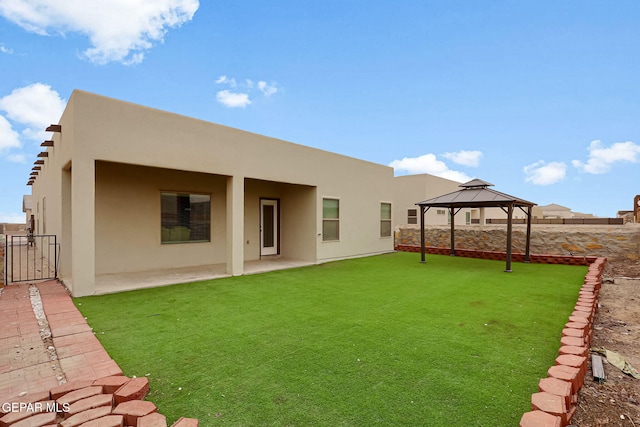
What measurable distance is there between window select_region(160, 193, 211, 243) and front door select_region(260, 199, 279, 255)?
1973mm

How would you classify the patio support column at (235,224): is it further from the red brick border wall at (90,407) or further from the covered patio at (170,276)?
the red brick border wall at (90,407)

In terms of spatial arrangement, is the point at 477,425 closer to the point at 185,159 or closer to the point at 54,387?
the point at 54,387

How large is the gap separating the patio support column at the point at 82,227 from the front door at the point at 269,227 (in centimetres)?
568

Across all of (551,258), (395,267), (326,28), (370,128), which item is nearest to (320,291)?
(395,267)

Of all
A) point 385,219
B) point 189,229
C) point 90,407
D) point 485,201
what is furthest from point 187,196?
point 485,201

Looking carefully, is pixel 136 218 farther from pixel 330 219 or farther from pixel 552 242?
pixel 552 242

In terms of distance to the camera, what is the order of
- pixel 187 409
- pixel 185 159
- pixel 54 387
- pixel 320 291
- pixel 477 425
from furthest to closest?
pixel 185 159, pixel 320 291, pixel 54 387, pixel 187 409, pixel 477 425

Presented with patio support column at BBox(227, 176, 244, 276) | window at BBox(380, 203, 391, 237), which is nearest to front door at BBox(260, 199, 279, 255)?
patio support column at BBox(227, 176, 244, 276)

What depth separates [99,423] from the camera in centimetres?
225

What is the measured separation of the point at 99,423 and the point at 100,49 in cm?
1024

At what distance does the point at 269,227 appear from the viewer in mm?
11773

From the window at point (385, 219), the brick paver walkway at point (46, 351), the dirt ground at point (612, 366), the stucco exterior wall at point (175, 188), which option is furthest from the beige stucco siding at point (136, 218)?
the dirt ground at point (612, 366)

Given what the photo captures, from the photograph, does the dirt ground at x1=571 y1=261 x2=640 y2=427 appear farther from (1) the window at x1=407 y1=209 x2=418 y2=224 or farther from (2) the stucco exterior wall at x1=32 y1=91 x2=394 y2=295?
(1) the window at x1=407 y1=209 x2=418 y2=224

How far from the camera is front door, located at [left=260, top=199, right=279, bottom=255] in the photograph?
37.8ft
